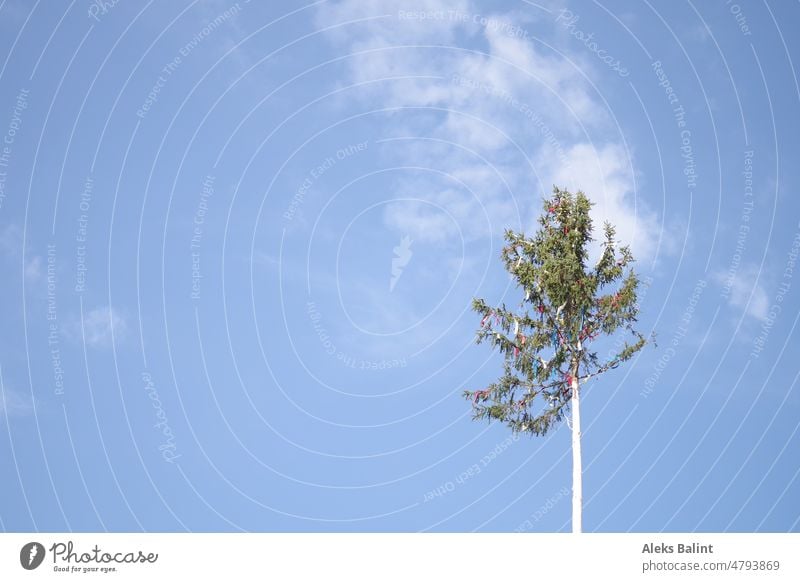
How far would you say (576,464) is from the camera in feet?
88.9

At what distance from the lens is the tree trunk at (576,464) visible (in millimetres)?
26081

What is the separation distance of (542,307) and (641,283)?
3.63 metres
